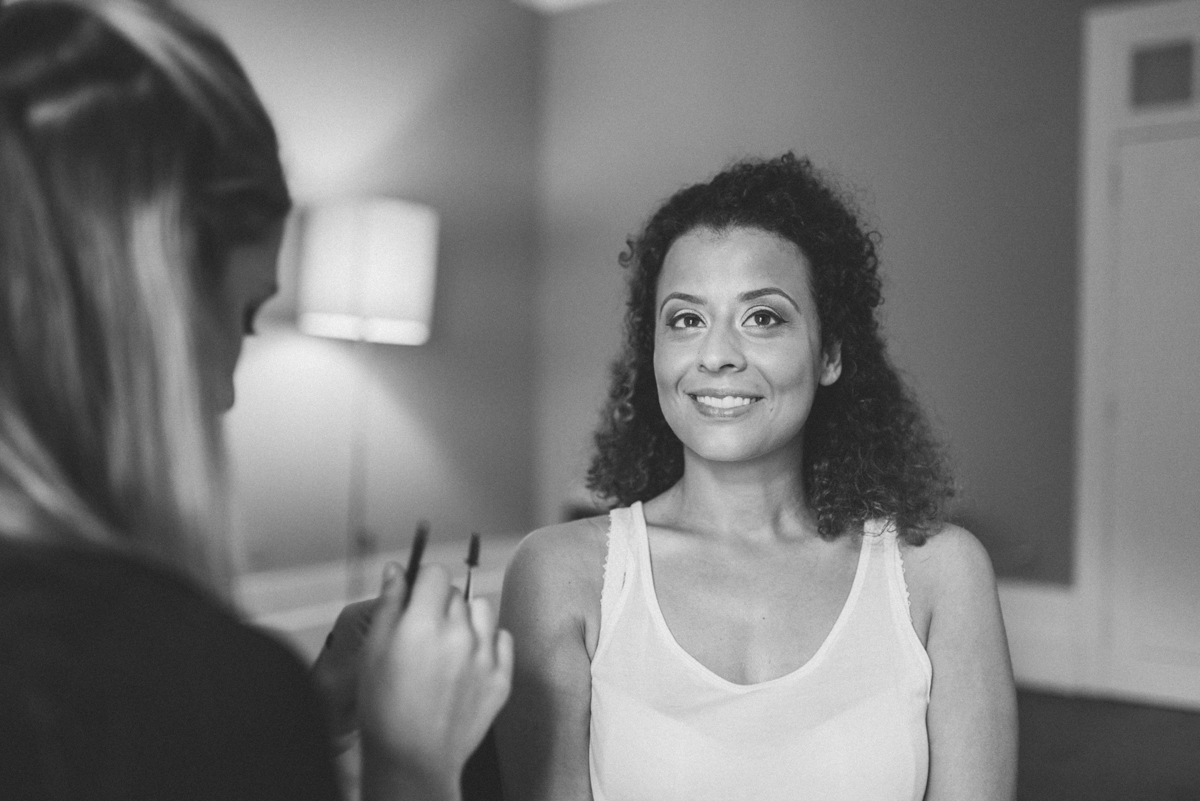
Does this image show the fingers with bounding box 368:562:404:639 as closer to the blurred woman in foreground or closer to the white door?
the blurred woman in foreground

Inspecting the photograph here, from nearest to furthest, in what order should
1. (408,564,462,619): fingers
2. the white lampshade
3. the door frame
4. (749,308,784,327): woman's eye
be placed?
(408,564,462,619): fingers < (749,308,784,327): woman's eye < the white lampshade < the door frame

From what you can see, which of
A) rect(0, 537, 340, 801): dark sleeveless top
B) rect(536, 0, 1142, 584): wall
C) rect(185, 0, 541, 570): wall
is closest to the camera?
rect(0, 537, 340, 801): dark sleeveless top

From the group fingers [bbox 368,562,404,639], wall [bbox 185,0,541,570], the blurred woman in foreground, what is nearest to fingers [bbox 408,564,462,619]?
fingers [bbox 368,562,404,639]

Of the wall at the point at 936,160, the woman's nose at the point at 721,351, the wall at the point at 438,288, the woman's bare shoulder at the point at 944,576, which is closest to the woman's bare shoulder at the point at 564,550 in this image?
the woman's nose at the point at 721,351

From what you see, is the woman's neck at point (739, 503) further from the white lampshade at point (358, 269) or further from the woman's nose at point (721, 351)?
the white lampshade at point (358, 269)

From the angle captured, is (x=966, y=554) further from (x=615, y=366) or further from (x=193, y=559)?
(x=193, y=559)

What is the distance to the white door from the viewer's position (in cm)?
372

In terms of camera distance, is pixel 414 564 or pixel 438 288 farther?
pixel 438 288

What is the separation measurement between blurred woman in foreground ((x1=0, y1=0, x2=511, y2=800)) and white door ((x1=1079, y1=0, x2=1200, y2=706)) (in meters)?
3.85

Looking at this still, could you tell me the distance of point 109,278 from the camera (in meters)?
0.48

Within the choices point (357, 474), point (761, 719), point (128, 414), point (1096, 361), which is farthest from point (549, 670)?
point (1096, 361)

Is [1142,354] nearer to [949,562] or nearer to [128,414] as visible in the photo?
[949,562]

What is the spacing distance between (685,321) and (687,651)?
0.42 m

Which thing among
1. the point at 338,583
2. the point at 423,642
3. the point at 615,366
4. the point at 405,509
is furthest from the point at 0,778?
the point at 405,509
